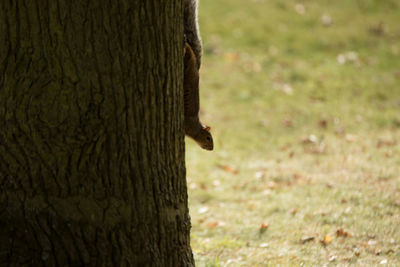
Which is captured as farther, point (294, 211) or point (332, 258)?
point (294, 211)

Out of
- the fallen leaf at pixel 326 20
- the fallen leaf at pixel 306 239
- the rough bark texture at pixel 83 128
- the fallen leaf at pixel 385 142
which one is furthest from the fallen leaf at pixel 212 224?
the fallen leaf at pixel 326 20

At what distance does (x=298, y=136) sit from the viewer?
761cm

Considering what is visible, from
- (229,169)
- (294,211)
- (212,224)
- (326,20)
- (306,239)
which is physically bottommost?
(229,169)

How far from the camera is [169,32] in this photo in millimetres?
2650

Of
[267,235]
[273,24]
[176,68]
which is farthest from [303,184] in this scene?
[273,24]

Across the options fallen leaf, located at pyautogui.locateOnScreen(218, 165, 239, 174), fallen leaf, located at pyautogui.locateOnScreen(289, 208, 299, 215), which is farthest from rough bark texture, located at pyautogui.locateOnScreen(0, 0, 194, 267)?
fallen leaf, located at pyautogui.locateOnScreen(218, 165, 239, 174)

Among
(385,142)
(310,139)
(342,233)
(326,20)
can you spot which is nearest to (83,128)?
(342,233)

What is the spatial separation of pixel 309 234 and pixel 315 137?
10.9 ft

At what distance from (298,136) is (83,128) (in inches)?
214

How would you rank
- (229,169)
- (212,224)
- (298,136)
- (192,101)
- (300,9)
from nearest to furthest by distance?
(192,101)
(212,224)
(229,169)
(298,136)
(300,9)

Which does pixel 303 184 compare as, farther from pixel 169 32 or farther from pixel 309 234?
pixel 169 32

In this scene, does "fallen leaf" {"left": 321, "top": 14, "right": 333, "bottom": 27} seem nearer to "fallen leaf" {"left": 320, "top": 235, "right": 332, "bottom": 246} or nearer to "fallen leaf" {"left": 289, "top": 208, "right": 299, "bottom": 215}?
"fallen leaf" {"left": 289, "top": 208, "right": 299, "bottom": 215}

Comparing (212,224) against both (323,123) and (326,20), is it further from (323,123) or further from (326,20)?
(326,20)

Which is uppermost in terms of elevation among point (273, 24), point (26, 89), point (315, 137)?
point (26, 89)
